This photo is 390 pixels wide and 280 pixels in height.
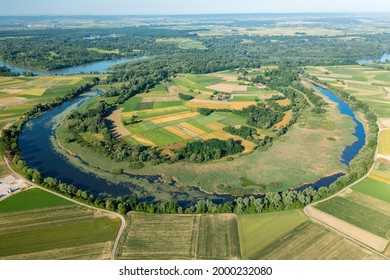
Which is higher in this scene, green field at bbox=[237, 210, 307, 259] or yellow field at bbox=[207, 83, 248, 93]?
yellow field at bbox=[207, 83, 248, 93]

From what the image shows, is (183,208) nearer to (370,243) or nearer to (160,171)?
(160,171)

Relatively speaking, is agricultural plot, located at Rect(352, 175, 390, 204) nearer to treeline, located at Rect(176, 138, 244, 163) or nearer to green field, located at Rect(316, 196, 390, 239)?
green field, located at Rect(316, 196, 390, 239)

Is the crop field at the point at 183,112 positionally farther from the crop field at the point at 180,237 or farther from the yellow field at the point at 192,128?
the crop field at the point at 180,237

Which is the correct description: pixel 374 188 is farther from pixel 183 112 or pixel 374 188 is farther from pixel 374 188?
pixel 183 112

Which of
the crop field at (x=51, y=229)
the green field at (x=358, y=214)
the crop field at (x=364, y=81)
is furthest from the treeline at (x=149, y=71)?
the green field at (x=358, y=214)

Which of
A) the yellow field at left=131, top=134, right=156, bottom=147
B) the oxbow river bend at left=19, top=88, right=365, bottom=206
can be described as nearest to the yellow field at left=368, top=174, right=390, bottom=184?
the oxbow river bend at left=19, top=88, right=365, bottom=206

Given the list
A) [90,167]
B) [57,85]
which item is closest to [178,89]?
[57,85]
